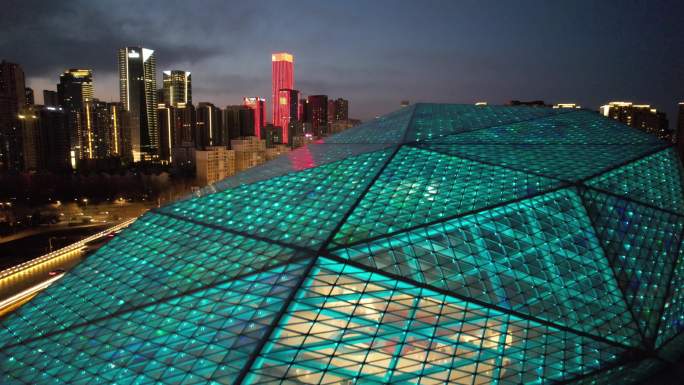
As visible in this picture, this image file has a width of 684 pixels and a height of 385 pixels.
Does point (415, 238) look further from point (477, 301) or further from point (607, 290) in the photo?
point (607, 290)

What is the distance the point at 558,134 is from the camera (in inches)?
1220

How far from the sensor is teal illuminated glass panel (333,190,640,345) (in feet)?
49.3

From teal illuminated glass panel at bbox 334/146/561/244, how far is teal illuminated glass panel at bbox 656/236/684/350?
6014 millimetres

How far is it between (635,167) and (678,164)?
6.18 meters

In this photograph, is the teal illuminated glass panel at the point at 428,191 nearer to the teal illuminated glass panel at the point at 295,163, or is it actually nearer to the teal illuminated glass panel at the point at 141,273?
the teal illuminated glass panel at the point at 141,273

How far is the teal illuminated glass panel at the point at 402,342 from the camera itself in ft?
39.3

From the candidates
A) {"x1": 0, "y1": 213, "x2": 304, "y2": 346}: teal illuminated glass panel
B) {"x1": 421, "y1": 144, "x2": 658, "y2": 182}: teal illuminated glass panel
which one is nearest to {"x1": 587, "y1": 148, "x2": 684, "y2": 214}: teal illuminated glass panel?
{"x1": 421, "y1": 144, "x2": 658, "y2": 182}: teal illuminated glass panel

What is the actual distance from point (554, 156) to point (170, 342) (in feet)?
71.8

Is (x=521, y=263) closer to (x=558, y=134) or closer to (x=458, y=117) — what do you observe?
(x=558, y=134)

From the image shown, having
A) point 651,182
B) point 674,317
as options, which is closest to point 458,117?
point 651,182

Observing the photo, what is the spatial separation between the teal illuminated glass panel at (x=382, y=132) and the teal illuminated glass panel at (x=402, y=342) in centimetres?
1555

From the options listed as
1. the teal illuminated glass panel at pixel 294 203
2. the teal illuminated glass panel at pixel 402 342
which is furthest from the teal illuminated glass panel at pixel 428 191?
the teal illuminated glass panel at pixel 402 342

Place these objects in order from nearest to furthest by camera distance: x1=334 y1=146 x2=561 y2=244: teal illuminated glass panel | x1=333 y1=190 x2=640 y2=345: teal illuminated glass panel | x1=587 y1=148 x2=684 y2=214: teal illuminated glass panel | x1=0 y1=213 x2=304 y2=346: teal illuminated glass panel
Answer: x1=333 y1=190 x2=640 y2=345: teal illuminated glass panel → x1=0 y1=213 x2=304 y2=346: teal illuminated glass panel → x1=334 y1=146 x2=561 y2=244: teal illuminated glass panel → x1=587 y1=148 x2=684 y2=214: teal illuminated glass panel

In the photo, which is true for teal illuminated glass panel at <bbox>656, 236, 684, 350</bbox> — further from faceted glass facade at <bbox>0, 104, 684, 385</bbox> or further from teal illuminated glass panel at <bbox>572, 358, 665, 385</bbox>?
teal illuminated glass panel at <bbox>572, 358, 665, 385</bbox>
